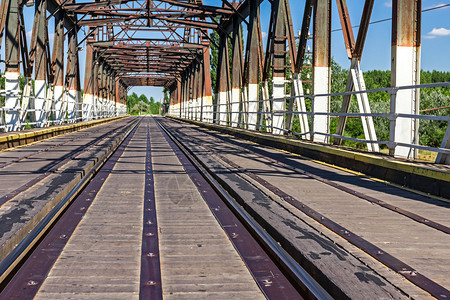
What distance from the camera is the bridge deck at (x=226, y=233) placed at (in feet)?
11.0

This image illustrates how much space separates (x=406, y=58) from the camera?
30.0 ft

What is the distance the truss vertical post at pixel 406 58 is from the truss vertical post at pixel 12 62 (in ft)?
41.9

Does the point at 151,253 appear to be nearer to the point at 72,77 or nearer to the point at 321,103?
the point at 321,103

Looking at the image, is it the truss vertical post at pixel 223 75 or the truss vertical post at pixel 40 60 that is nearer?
the truss vertical post at pixel 40 60

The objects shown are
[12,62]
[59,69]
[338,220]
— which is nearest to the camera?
[338,220]

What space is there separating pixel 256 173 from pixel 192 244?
4.44 meters

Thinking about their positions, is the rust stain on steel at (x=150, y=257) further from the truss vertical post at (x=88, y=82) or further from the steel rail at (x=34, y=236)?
the truss vertical post at (x=88, y=82)

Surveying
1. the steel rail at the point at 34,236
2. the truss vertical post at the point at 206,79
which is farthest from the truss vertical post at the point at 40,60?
the truss vertical post at the point at 206,79

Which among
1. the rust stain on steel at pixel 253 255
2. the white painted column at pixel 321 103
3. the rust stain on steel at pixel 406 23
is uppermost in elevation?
the rust stain on steel at pixel 406 23

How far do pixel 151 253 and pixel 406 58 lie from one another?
6.72 metres

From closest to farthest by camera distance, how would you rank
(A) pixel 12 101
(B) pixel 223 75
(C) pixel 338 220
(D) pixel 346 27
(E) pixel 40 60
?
1. (C) pixel 338 220
2. (D) pixel 346 27
3. (A) pixel 12 101
4. (E) pixel 40 60
5. (B) pixel 223 75

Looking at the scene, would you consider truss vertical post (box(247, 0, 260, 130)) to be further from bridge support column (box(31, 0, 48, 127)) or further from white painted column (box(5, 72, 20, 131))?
white painted column (box(5, 72, 20, 131))

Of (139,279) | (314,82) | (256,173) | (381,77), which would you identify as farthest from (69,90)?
(381,77)

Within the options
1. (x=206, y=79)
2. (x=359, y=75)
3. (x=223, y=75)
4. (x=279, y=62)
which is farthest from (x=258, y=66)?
(x=206, y=79)
